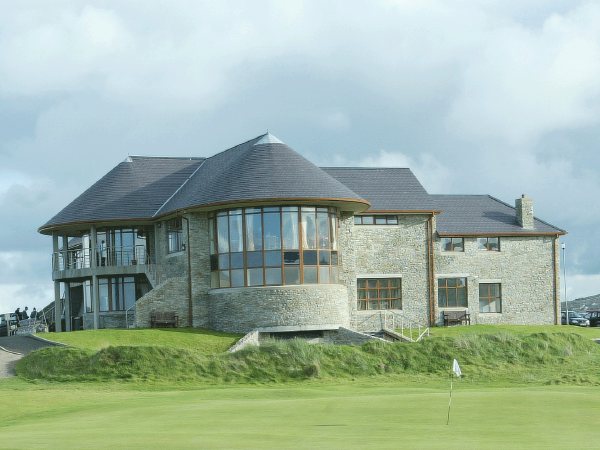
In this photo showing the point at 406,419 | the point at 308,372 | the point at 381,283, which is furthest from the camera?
the point at 381,283

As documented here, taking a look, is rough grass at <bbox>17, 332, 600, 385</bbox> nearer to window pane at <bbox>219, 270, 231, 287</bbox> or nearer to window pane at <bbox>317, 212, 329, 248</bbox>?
window pane at <bbox>317, 212, 329, 248</bbox>

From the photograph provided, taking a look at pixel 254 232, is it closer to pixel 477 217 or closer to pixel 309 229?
pixel 309 229

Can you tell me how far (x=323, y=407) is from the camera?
24.3 m

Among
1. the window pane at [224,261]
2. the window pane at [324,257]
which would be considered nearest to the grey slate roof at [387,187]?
the window pane at [324,257]

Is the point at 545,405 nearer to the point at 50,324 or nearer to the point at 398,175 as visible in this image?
the point at 398,175

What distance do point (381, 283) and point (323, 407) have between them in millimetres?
28131

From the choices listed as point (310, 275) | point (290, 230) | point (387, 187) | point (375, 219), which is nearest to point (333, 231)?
point (290, 230)

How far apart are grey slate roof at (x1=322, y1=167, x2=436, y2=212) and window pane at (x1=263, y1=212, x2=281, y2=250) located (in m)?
8.91

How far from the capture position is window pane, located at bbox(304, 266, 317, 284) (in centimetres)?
4409

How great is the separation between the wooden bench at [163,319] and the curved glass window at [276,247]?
8.72 feet

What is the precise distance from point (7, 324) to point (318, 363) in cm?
2246

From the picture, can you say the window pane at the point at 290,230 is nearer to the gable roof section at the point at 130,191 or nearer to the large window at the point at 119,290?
the gable roof section at the point at 130,191

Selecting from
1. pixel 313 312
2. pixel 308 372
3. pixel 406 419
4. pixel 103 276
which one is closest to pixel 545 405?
pixel 406 419

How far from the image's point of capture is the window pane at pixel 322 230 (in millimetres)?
44750
